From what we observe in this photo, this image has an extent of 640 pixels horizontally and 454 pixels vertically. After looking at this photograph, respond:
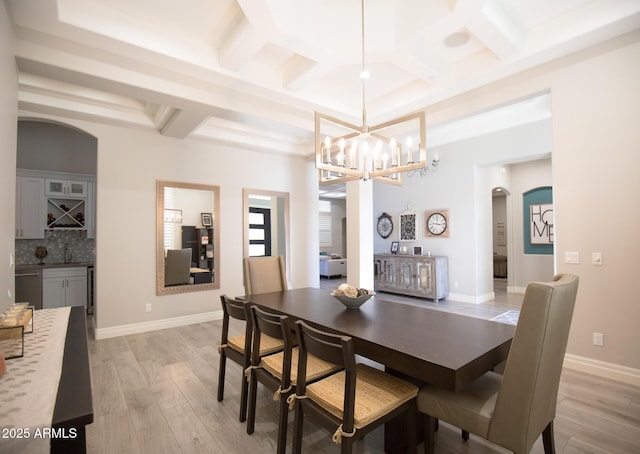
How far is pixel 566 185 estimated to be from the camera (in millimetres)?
3014

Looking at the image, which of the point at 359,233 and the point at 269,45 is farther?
the point at 359,233

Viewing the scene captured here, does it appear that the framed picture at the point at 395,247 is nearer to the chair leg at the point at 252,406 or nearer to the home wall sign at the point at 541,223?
the home wall sign at the point at 541,223

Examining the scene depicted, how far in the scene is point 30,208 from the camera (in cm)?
487

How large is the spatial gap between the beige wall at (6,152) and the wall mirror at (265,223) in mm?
2993

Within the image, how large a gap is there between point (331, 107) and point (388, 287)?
406cm

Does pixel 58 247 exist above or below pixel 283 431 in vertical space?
above

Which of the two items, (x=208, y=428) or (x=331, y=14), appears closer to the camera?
(x=208, y=428)

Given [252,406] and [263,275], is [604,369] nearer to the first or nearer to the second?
[252,406]

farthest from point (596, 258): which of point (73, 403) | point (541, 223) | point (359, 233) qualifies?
point (541, 223)

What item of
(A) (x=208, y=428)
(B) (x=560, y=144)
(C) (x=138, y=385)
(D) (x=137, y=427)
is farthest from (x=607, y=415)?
(C) (x=138, y=385)

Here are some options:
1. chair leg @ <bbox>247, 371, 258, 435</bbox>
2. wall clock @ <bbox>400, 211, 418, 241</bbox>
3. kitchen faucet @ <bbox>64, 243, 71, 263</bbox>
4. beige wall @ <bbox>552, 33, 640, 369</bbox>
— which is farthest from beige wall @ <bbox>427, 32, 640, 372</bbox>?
kitchen faucet @ <bbox>64, 243, 71, 263</bbox>

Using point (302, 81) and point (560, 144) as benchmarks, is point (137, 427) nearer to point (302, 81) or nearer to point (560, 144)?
point (302, 81)

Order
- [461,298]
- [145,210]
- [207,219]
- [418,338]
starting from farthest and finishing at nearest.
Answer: [461,298]
[207,219]
[145,210]
[418,338]

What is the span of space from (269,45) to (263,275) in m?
2.23
